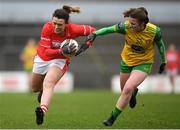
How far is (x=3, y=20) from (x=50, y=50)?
2625cm

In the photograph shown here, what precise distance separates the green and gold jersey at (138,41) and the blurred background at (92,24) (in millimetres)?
18691

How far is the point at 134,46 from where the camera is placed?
10344 mm

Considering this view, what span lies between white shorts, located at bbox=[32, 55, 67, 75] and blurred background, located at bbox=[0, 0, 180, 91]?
18696 mm

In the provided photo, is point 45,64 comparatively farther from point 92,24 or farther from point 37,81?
point 92,24

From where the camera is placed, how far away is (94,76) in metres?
33.3

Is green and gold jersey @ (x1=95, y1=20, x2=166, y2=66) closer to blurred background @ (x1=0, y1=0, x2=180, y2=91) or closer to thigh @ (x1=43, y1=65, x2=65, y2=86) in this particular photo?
thigh @ (x1=43, y1=65, x2=65, y2=86)

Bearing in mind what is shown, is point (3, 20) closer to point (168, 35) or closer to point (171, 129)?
point (168, 35)

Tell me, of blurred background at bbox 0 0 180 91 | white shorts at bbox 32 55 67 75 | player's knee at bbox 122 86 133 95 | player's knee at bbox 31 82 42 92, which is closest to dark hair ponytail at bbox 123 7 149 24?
player's knee at bbox 122 86 133 95

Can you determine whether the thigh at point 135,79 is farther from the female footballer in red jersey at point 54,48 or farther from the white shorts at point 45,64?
the white shorts at point 45,64

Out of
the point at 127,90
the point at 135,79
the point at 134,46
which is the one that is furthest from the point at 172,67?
the point at 127,90

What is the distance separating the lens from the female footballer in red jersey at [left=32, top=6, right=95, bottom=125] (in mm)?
10039

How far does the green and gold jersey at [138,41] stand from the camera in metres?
10.0

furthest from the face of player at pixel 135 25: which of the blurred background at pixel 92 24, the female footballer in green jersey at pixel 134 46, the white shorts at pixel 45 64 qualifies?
the blurred background at pixel 92 24

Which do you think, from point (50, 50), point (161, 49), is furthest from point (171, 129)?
point (50, 50)
